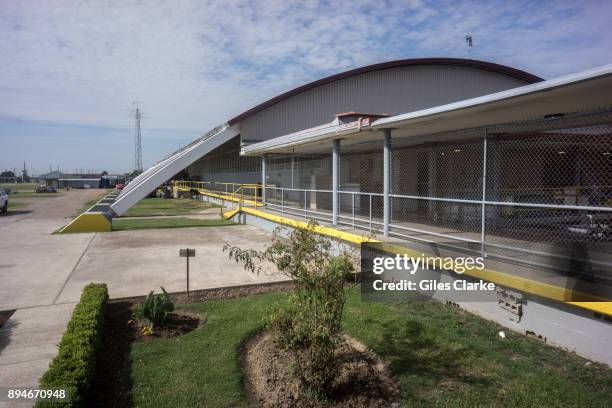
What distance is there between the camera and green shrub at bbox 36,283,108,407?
12.3 feet

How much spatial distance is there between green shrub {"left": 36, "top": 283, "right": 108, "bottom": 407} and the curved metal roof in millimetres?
16136

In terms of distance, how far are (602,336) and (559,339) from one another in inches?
21.4

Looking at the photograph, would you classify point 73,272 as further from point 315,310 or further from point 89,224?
point 315,310

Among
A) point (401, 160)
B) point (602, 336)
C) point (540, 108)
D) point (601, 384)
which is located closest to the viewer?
point (601, 384)

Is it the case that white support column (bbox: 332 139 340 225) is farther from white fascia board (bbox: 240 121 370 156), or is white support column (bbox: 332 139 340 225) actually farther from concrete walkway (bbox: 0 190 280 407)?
concrete walkway (bbox: 0 190 280 407)

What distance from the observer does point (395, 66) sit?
74.9 ft

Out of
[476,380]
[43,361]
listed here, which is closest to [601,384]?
[476,380]

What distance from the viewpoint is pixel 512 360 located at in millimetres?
4723

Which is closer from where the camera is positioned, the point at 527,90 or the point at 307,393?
the point at 307,393

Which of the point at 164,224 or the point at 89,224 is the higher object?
the point at 89,224

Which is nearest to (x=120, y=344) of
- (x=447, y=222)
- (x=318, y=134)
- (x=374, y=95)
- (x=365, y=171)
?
(x=318, y=134)

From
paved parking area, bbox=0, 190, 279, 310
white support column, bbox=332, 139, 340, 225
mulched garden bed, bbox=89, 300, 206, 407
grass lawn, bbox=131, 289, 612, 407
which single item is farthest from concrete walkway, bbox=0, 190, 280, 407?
white support column, bbox=332, 139, 340, 225

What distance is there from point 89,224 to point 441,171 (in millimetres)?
13286

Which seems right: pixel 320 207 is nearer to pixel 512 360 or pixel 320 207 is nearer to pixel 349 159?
pixel 349 159
